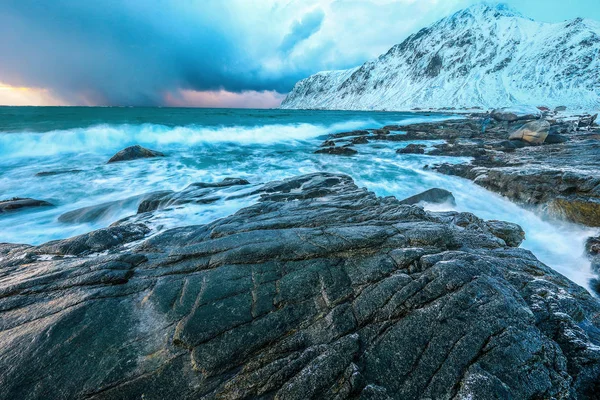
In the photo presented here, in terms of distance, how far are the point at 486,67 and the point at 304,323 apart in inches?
5881

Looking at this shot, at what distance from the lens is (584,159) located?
1239 cm

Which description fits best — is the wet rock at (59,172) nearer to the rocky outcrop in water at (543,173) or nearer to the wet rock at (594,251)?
the rocky outcrop in water at (543,173)

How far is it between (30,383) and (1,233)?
882 cm

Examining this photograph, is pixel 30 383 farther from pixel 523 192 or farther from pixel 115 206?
pixel 523 192

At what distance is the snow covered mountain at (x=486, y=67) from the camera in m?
87.9

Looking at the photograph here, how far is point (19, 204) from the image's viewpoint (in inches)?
403

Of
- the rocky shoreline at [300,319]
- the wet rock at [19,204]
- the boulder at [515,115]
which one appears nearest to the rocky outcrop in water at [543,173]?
the rocky shoreline at [300,319]

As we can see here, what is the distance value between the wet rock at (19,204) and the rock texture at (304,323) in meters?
7.87

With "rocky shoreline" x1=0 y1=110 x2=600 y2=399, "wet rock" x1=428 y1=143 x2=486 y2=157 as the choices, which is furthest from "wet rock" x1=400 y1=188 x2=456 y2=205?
Result: "wet rock" x1=428 y1=143 x2=486 y2=157

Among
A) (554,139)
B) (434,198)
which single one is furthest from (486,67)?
(434,198)

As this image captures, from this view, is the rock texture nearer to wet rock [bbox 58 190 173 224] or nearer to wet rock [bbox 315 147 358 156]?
wet rock [bbox 58 190 173 224]

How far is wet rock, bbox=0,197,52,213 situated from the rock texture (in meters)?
7.87

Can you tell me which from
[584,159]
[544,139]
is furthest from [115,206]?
[544,139]

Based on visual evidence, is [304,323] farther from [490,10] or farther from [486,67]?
[490,10]
